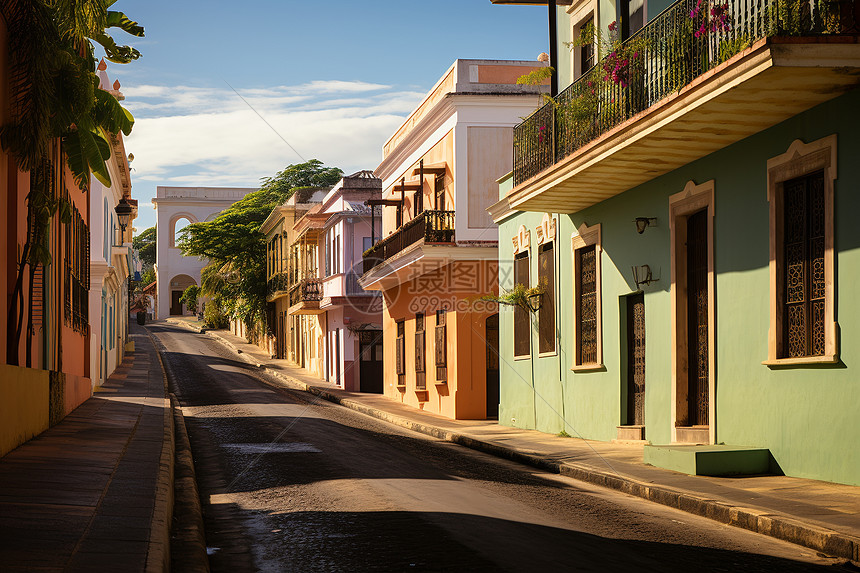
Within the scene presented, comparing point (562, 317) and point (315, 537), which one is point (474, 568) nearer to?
point (315, 537)

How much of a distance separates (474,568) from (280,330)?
49.8 meters

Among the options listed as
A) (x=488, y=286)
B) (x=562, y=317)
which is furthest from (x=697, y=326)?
(x=488, y=286)

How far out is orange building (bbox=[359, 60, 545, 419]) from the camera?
902 inches

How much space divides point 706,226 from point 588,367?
4233 millimetres

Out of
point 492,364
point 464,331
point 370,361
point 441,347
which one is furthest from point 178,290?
point 464,331

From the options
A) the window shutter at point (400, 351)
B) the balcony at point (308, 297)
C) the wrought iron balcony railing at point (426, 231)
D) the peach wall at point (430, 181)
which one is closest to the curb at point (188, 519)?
the wrought iron balcony railing at point (426, 231)

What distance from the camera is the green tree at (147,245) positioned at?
99.2 meters

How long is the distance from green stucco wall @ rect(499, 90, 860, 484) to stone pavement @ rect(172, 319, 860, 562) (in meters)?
0.44

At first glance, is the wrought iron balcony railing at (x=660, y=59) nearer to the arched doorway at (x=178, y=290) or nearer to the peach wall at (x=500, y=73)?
the peach wall at (x=500, y=73)

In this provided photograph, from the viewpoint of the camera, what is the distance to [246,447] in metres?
14.6

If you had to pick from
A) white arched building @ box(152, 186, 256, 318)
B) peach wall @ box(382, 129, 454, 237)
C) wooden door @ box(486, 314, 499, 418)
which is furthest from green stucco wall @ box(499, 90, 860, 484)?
white arched building @ box(152, 186, 256, 318)

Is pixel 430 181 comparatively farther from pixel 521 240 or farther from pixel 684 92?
pixel 684 92

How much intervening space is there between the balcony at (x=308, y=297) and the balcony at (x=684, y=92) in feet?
81.2

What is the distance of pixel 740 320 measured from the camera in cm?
1203
